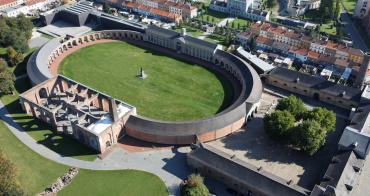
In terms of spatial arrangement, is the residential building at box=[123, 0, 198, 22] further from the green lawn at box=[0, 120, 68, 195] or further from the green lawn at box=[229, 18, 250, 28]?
the green lawn at box=[0, 120, 68, 195]

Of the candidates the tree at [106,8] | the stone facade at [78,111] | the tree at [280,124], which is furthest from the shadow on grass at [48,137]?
the tree at [106,8]

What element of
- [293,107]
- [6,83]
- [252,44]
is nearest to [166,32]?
[252,44]

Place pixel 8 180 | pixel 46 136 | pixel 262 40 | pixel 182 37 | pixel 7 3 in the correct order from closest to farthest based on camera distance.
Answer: pixel 8 180 → pixel 46 136 → pixel 182 37 → pixel 262 40 → pixel 7 3

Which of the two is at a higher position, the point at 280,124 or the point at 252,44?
the point at 252,44

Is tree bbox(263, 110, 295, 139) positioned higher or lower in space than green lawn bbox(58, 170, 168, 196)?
higher

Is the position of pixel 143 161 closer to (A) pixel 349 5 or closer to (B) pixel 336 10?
(B) pixel 336 10

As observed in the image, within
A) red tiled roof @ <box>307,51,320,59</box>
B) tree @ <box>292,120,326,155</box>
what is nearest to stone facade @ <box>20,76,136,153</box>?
tree @ <box>292,120,326,155</box>
